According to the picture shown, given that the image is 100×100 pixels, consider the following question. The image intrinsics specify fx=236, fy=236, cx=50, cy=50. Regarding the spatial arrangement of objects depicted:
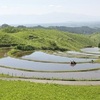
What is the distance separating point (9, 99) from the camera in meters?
30.8

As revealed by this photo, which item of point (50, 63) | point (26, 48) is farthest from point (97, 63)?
point (26, 48)

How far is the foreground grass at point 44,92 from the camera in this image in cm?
3188

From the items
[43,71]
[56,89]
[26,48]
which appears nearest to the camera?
[56,89]

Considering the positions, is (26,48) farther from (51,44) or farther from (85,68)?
(85,68)

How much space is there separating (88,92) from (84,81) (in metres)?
8.91

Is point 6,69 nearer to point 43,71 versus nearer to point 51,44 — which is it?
point 43,71

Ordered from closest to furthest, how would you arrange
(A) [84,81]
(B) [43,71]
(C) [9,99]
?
1. (C) [9,99]
2. (A) [84,81]
3. (B) [43,71]

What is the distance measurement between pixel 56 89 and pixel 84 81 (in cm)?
892

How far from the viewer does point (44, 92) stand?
3419 cm

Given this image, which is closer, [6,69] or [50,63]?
Answer: [6,69]

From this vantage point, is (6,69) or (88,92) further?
(6,69)

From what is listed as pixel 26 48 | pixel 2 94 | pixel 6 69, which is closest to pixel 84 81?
pixel 2 94

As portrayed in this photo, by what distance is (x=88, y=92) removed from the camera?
34.7 metres

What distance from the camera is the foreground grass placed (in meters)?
31.9
